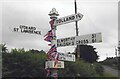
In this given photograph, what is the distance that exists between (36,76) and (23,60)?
87.3 inches

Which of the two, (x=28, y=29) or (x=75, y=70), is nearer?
(x=28, y=29)

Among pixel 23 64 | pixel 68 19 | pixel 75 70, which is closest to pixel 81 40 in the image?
pixel 68 19

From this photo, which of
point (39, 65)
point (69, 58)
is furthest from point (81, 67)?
point (69, 58)

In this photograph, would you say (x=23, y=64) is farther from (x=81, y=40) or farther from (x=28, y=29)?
(x=81, y=40)

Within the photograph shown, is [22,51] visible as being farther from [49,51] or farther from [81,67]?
[49,51]

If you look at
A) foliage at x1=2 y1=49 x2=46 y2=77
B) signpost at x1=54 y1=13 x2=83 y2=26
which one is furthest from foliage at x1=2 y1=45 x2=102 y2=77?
signpost at x1=54 y1=13 x2=83 y2=26

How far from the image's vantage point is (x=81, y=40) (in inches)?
427

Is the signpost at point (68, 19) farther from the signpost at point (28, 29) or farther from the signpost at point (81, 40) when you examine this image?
the signpost at point (28, 29)

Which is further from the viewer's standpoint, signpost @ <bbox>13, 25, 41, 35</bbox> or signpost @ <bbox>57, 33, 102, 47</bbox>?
signpost @ <bbox>13, 25, 41, 35</bbox>

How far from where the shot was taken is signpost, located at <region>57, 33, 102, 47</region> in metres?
10.5

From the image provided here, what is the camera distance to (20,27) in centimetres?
1098

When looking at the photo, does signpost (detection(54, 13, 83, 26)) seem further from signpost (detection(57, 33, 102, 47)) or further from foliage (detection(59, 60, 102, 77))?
foliage (detection(59, 60, 102, 77))

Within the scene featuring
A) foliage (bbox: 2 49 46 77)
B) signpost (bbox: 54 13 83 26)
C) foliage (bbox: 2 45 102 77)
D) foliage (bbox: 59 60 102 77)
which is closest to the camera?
signpost (bbox: 54 13 83 26)

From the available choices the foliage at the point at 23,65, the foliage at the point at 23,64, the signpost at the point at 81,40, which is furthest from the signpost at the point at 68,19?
the foliage at the point at 23,64
